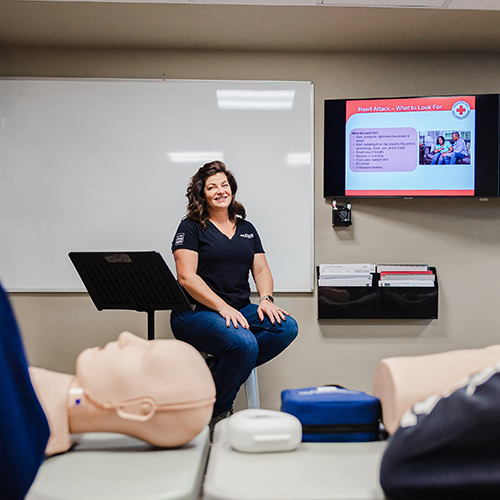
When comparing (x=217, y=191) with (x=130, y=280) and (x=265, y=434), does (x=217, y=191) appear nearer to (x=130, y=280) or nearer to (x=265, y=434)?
(x=130, y=280)

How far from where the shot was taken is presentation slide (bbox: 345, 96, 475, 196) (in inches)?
115

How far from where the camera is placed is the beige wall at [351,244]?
298cm

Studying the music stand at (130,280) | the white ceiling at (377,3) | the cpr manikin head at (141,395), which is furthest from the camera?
the white ceiling at (377,3)

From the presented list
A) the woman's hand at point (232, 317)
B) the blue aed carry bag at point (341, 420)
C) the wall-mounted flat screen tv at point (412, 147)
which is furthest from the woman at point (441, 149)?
the blue aed carry bag at point (341, 420)

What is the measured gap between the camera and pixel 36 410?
0.62 meters

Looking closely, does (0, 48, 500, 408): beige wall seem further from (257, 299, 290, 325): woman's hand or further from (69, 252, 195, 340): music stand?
(69, 252, 195, 340): music stand

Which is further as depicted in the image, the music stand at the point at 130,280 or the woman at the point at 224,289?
the woman at the point at 224,289

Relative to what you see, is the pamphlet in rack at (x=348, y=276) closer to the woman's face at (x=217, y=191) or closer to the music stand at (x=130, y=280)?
the woman's face at (x=217, y=191)

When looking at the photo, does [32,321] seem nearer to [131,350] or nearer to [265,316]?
[265,316]

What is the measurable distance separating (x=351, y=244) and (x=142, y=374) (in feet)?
7.91

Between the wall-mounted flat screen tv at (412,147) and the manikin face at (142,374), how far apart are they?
233 cm

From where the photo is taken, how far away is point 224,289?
2.45 m

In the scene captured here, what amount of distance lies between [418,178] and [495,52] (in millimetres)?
1001

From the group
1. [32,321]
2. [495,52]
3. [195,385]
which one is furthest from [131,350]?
[495,52]
